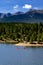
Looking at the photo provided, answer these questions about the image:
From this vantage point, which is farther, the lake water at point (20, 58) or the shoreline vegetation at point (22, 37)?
the shoreline vegetation at point (22, 37)

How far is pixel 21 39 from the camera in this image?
80688mm

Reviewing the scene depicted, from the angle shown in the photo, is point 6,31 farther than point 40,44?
Yes

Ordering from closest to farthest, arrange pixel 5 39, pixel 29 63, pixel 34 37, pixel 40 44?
pixel 29 63 → pixel 40 44 → pixel 34 37 → pixel 5 39

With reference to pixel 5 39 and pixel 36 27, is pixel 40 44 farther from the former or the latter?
pixel 36 27

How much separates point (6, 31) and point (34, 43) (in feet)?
89.8

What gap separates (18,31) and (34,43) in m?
24.9

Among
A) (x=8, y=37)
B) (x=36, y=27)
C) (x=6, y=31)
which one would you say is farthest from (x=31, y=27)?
(x=8, y=37)

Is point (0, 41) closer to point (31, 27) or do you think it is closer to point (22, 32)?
point (22, 32)

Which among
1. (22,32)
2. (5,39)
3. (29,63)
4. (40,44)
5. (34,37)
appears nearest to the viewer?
(29,63)

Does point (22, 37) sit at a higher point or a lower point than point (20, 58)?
higher

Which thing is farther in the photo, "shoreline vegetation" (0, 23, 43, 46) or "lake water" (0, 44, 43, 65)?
"shoreline vegetation" (0, 23, 43, 46)

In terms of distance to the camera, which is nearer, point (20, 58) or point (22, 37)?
point (20, 58)

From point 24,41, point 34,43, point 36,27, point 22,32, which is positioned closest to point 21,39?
point 24,41

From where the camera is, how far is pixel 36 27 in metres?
102
